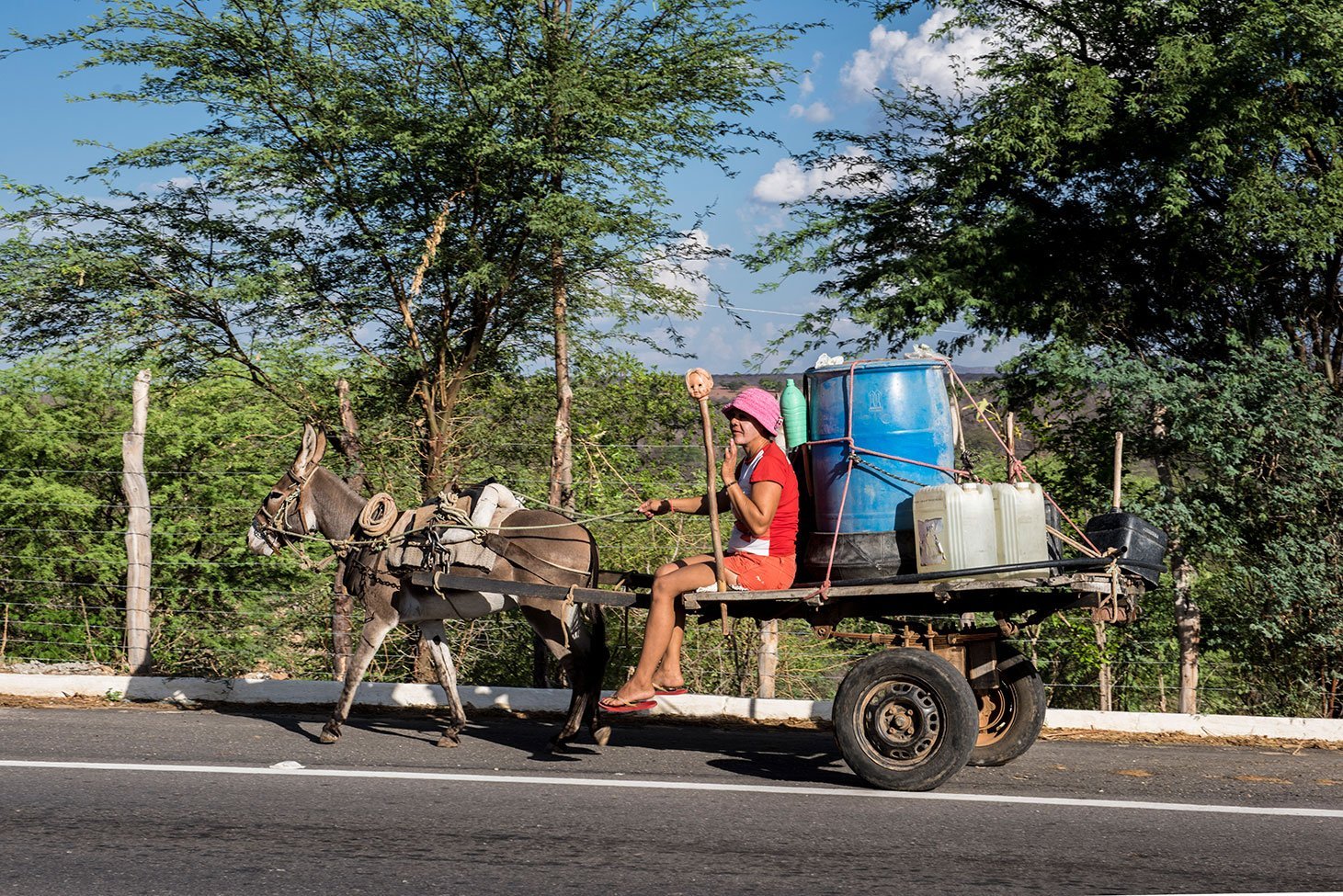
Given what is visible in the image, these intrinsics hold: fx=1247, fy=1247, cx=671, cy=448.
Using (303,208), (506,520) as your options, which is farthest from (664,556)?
(303,208)

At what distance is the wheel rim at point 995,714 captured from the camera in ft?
25.3

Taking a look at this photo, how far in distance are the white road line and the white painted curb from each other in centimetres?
278

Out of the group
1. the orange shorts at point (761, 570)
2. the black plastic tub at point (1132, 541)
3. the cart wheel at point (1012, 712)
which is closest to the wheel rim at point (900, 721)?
the orange shorts at point (761, 570)

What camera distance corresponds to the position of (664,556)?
36.3ft

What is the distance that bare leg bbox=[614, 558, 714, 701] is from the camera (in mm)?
7102

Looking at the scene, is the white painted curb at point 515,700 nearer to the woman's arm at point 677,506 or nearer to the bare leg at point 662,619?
the woman's arm at point 677,506

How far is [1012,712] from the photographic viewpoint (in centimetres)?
771

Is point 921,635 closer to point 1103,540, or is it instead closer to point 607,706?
point 1103,540

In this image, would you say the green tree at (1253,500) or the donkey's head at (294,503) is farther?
the green tree at (1253,500)

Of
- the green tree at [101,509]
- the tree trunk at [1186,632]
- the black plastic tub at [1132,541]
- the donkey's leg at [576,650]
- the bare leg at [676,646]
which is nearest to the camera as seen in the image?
the black plastic tub at [1132,541]

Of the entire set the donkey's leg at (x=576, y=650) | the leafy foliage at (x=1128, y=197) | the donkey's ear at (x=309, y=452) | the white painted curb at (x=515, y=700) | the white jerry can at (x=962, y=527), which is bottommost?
the white painted curb at (x=515, y=700)

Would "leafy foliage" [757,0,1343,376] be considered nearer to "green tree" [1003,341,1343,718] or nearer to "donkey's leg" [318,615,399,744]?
"green tree" [1003,341,1343,718]

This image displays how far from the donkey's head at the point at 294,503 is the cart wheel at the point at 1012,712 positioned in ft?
15.9

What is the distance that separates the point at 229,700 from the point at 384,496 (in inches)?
120
